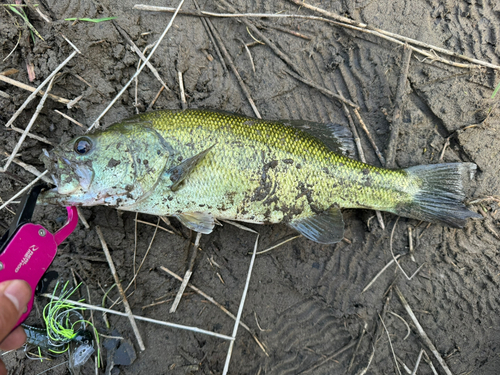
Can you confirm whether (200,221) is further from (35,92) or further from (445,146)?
(445,146)

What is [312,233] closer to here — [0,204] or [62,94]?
[62,94]

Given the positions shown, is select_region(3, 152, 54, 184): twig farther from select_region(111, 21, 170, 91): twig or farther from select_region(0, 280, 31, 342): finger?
select_region(111, 21, 170, 91): twig

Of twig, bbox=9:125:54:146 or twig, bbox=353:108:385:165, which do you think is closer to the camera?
twig, bbox=9:125:54:146

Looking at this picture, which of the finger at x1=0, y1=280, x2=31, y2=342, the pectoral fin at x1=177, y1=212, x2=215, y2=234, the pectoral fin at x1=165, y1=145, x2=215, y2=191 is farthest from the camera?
the pectoral fin at x1=177, y1=212, x2=215, y2=234

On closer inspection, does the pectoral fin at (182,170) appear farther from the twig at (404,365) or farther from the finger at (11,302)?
the twig at (404,365)

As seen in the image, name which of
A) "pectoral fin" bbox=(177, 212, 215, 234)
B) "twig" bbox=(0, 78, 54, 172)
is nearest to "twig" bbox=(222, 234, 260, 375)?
"pectoral fin" bbox=(177, 212, 215, 234)

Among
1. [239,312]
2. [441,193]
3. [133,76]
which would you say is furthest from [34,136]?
[441,193]
